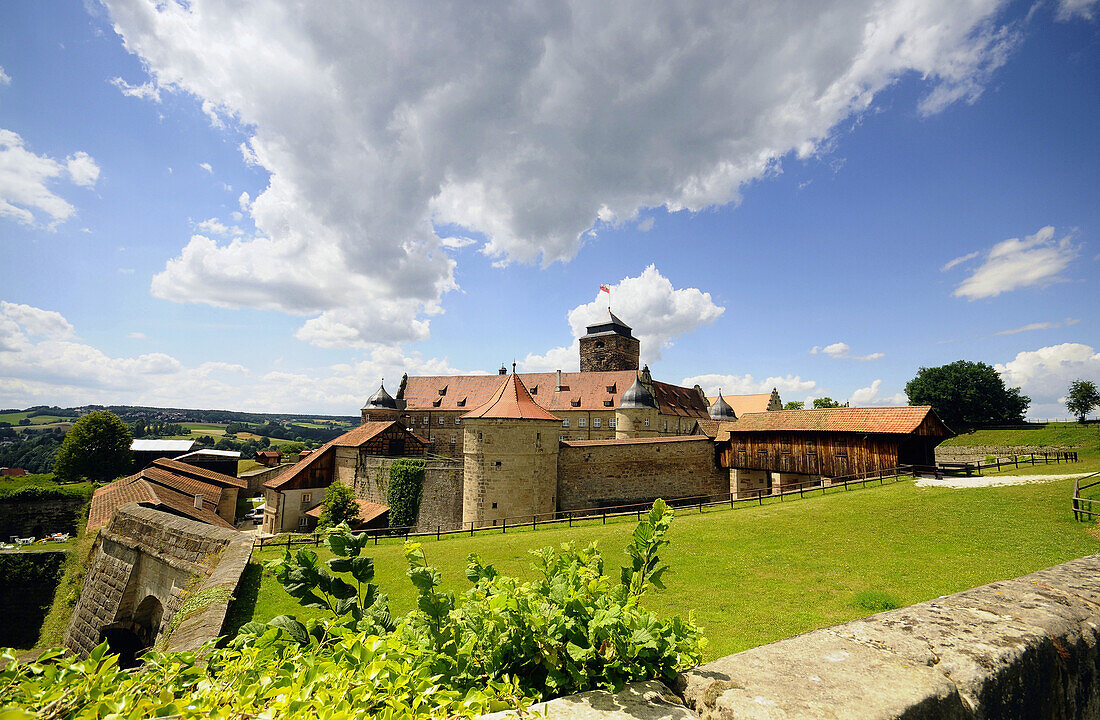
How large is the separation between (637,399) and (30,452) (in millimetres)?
121784

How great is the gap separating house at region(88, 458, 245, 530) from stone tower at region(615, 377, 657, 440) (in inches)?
1106

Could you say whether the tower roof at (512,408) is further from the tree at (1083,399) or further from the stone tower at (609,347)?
the tree at (1083,399)

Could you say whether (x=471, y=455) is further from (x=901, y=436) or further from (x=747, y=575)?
(x=901, y=436)

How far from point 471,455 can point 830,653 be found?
1021 inches

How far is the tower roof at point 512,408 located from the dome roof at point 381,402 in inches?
954

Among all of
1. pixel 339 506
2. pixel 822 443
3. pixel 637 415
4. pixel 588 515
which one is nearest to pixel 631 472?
pixel 588 515

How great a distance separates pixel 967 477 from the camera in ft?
73.9

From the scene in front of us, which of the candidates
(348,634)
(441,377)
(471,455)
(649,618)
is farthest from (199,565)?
(441,377)

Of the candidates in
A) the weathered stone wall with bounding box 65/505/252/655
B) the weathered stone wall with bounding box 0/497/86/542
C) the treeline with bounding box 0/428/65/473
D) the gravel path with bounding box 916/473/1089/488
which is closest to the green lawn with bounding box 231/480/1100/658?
the weathered stone wall with bounding box 65/505/252/655

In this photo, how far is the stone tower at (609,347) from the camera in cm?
6012

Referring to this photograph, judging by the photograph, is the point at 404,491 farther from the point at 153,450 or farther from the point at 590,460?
the point at 153,450

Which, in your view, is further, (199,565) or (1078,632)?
(199,565)

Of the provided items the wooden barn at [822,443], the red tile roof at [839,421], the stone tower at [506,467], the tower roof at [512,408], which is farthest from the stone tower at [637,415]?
the stone tower at [506,467]

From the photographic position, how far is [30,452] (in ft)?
293
